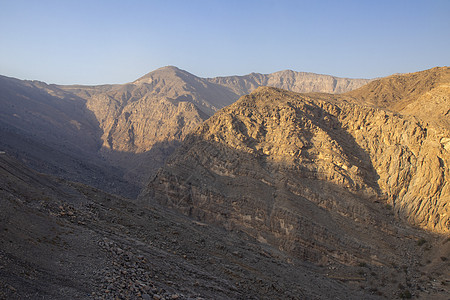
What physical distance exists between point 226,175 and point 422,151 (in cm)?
2161

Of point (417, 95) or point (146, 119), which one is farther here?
point (146, 119)

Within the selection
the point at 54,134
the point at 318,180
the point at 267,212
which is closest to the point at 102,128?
the point at 54,134

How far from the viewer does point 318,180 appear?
147 feet

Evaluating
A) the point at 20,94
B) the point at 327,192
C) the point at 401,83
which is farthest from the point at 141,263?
the point at 20,94

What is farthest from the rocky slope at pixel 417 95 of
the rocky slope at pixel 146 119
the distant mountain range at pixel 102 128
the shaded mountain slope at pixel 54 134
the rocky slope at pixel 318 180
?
the rocky slope at pixel 146 119

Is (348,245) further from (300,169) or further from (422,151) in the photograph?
(422,151)

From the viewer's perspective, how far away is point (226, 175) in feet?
151

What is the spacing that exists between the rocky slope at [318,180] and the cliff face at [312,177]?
11 centimetres

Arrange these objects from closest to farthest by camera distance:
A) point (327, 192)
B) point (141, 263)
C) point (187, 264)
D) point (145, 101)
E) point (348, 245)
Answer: point (141, 263)
point (187, 264)
point (348, 245)
point (327, 192)
point (145, 101)

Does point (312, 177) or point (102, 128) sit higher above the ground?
point (312, 177)

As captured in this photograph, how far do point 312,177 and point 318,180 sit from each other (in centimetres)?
71

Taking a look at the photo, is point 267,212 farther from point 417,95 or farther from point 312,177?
point 417,95

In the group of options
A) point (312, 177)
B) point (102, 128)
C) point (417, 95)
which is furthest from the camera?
point (102, 128)

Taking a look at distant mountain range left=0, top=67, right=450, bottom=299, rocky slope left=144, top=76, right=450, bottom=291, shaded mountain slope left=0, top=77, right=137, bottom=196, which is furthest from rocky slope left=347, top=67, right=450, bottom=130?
shaded mountain slope left=0, top=77, right=137, bottom=196
